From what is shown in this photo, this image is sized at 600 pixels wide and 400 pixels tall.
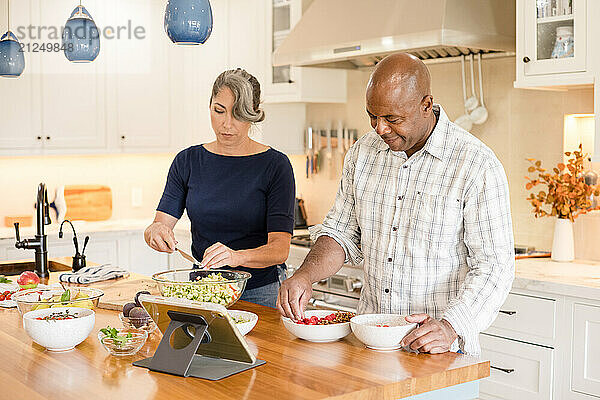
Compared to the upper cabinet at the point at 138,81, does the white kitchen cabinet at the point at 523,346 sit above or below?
below

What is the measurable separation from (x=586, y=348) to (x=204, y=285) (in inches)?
67.1

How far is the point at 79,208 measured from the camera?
521 centimetres

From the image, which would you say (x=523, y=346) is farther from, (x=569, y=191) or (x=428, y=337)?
(x=428, y=337)

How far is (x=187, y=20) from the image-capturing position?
267 cm

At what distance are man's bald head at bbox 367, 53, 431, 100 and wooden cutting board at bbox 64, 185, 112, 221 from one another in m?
3.55

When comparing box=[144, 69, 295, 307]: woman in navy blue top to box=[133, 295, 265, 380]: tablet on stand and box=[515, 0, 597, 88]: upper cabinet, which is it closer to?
box=[133, 295, 265, 380]: tablet on stand

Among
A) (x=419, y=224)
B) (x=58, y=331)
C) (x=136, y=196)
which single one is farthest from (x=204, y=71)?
(x=58, y=331)

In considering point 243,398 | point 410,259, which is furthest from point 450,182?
point 243,398

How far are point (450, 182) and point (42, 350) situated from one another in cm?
118

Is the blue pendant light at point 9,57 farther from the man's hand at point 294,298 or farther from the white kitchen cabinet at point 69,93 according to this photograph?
the man's hand at point 294,298

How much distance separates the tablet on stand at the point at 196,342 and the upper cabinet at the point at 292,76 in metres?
3.01

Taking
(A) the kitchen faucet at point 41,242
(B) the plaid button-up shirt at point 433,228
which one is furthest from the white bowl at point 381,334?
(A) the kitchen faucet at point 41,242

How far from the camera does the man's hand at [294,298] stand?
209 cm

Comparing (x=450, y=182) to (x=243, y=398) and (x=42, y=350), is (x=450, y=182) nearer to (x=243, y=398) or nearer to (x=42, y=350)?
(x=243, y=398)
